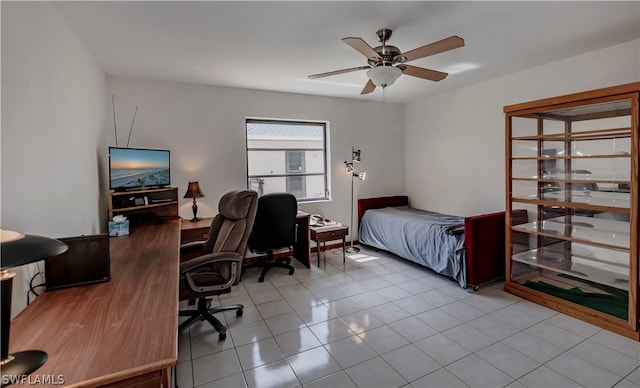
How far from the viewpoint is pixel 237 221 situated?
2.58 m

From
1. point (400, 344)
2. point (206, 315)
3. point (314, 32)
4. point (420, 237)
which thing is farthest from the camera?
point (420, 237)

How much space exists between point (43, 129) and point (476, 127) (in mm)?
4668

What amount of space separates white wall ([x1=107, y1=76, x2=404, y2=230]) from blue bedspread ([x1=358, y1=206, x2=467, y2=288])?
570mm

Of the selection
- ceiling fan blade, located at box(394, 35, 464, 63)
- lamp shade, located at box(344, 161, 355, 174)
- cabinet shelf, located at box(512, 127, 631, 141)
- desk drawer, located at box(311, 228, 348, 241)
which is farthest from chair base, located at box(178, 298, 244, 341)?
cabinet shelf, located at box(512, 127, 631, 141)

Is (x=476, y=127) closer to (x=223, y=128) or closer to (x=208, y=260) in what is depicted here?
(x=223, y=128)

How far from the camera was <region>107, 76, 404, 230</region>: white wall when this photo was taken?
3.79 metres

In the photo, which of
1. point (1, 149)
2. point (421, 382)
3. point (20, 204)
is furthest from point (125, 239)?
point (421, 382)

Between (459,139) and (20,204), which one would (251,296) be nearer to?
(20,204)

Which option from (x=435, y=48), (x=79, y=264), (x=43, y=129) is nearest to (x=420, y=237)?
(x=435, y=48)

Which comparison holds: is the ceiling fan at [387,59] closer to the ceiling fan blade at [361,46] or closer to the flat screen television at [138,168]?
the ceiling fan blade at [361,46]

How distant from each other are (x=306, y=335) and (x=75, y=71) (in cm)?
283

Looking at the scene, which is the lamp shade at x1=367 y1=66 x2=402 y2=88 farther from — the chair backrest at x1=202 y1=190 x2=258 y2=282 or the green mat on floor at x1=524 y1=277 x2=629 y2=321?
the green mat on floor at x1=524 y1=277 x2=629 y2=321

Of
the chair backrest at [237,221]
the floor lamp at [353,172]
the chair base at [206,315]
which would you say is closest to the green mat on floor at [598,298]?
the floor lamp at [353,172]

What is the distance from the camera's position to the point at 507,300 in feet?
10.3
